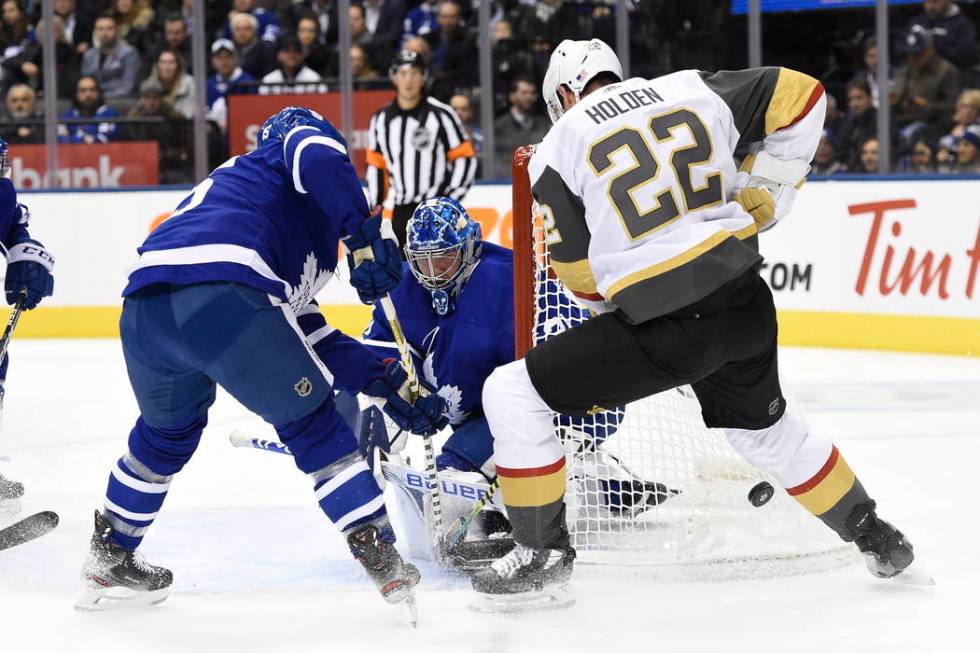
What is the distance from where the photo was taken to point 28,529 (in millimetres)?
3260

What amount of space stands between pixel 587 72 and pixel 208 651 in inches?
49.3

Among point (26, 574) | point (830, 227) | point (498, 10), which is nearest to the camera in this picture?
point (26, 574)

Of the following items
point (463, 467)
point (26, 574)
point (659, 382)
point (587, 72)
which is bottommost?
point (26, 574)

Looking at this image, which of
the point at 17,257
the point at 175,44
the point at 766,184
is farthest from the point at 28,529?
the point at 175,44

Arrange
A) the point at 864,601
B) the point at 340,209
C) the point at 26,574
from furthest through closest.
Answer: the point at 26,574
the point at 864,601
the point at 340,209

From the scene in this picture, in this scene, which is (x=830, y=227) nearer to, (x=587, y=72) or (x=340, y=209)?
(x=587, y=72)

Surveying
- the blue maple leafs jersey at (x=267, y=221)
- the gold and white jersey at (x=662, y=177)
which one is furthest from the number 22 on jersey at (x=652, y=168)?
the blue maple leafs jersey at (x=267, y=221)

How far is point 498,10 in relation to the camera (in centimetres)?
735

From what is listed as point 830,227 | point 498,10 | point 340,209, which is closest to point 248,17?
point 498,10

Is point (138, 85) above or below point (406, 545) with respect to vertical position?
above

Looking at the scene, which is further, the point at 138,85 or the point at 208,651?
the point at 138,85

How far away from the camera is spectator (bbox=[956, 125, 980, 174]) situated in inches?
254

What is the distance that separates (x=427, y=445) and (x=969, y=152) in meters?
4.33

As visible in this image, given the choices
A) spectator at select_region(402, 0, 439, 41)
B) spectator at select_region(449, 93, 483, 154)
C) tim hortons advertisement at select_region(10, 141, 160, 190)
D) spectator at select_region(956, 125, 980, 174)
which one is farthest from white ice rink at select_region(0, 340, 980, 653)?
spectator at select_region(402, 0, 439, 41)
